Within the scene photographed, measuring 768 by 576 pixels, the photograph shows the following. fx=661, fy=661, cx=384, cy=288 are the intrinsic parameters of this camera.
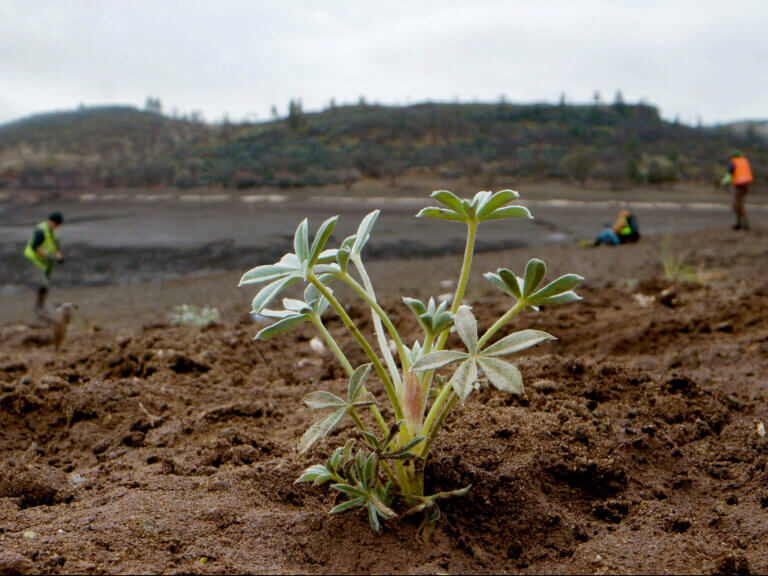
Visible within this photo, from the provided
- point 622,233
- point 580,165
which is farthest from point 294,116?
point 622,233

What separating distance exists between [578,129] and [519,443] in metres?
35.5

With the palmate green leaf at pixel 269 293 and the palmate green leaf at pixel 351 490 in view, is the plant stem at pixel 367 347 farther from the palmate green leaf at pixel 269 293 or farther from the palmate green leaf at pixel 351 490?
the palmate green leaf at pixel 351 490

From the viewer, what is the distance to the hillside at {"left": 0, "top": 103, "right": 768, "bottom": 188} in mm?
28094

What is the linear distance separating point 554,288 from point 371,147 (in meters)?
30.6

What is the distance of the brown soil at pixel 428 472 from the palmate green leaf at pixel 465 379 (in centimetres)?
35

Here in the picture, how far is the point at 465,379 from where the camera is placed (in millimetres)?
1264

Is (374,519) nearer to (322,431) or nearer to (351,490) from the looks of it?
(351,490)

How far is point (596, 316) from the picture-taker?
A: 3.98 m

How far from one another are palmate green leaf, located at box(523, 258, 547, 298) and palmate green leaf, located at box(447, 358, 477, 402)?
20 centimetres

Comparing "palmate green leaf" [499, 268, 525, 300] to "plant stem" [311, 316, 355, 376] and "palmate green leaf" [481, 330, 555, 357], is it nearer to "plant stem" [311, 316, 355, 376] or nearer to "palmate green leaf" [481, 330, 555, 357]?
"palmate green leaf" [481, 330, 555, 357]

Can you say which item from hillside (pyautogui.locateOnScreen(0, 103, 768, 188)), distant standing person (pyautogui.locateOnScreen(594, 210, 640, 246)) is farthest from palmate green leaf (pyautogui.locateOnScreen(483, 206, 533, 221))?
hillside (pyautogui.locateOnScreen(0, 103, 768, 188))

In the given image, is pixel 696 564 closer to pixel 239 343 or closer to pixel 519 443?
pixel 519 443

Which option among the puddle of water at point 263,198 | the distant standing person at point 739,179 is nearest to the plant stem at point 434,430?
the distant standing person at point 739,179

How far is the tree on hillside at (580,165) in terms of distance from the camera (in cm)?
2809
